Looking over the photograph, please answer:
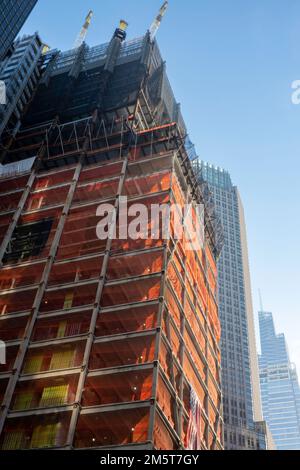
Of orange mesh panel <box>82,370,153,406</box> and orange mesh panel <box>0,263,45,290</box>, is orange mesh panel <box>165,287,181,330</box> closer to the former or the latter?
orange mesh panel <box>82,370,153,406</box>

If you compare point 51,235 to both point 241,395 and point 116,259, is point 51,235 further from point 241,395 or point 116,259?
point 241,395

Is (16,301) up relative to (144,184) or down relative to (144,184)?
down

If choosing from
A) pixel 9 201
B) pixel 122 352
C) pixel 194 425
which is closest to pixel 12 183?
pixel 9 201

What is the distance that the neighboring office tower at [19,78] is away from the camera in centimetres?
7875

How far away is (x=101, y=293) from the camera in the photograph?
43.6 m

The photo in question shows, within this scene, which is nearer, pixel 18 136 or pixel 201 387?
pixel 201 387

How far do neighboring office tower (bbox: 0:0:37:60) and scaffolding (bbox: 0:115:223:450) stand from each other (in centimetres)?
4268

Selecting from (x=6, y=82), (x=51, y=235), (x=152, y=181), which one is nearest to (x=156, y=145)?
(x=152, y=181)

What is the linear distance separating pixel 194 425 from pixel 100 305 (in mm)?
11700

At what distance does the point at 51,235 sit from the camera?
51844 millimetres

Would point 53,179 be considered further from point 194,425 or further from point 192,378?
point 194,425

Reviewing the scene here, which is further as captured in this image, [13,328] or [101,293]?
[13,328]

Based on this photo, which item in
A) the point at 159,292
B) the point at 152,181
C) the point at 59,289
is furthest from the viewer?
the point at 152,181

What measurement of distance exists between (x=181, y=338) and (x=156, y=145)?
921 inches
